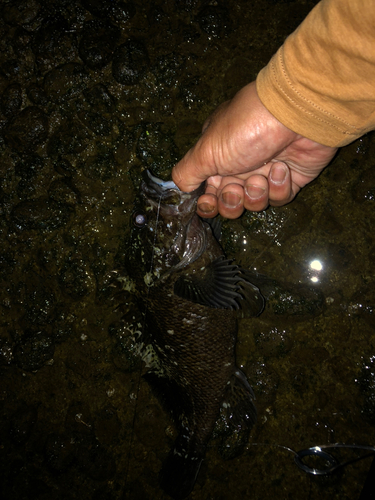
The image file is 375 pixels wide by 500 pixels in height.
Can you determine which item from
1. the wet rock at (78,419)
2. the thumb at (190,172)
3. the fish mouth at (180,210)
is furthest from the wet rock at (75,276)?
the thumb at (190,172)

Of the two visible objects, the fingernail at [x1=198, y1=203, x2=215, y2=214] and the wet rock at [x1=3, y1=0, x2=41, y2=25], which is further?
the wet rock at [x1=3, y1=0, x2=41, y2=25]

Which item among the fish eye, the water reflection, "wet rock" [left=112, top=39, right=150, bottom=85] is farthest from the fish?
"wet rock" [left=112, top=39, right=150, bottom=85]

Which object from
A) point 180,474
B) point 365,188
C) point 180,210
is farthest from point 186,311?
point 365,188

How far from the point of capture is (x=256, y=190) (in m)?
2.73

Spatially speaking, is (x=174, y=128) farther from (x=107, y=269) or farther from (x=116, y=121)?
(x=107, y=269)

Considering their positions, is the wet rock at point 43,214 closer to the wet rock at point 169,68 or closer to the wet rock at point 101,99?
the wet rock at point 101,99

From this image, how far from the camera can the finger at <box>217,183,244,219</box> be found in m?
2.81

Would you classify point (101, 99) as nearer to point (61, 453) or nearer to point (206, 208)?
point (206, 208)

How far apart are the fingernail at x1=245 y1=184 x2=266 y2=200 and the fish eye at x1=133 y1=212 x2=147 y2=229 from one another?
94 cm

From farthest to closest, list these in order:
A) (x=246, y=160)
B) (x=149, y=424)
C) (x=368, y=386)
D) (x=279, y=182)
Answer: (x=149, y=424) → (x=368, y=386) → (x=279, y=182) → (x=246, y=160)

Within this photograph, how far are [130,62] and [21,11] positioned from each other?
1432 millimetres

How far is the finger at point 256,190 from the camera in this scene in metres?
2.72

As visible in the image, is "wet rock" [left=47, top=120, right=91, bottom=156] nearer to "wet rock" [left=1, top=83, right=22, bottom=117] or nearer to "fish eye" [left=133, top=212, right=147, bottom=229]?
"wet rock" [left=1, top=83, right=22, bottom=117]

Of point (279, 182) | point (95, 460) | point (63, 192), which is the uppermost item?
point (279, 182)
